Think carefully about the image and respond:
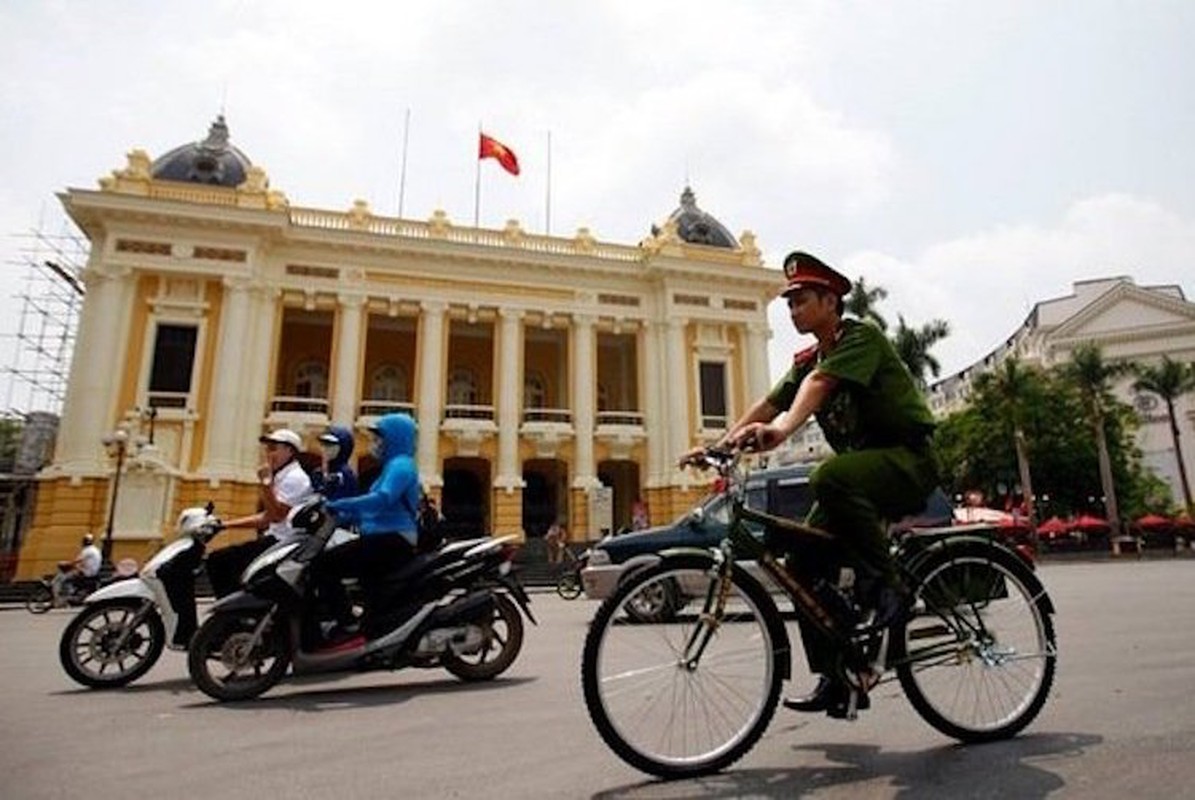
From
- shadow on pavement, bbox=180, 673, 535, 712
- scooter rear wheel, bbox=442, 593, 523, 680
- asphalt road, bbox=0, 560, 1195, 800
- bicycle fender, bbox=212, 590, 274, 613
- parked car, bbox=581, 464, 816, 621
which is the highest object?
parked car, bbox=581, 464, 816, 621

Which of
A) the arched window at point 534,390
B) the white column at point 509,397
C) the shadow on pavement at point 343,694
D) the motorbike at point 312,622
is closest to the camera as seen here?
the shadow on pavement at point 343,694

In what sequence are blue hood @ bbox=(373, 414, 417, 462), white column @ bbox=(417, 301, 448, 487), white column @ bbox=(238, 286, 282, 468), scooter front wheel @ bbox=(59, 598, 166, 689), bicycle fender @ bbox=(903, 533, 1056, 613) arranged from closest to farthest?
bicycle fender @ bbox=(903, 533, 1056, 613), blue hood @ bbox=(373, 414, 417, 462), scooter front wheel @ bbox=(59, 598, 166, 689), white column @ bbox=(238, 286, 282, 468), white column @ bbox=(417, 301, 448, 487)

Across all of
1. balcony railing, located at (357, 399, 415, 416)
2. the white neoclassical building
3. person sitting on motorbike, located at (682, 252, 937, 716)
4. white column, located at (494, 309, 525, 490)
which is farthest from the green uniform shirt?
the white neoclassical building

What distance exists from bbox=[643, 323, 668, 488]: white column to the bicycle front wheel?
2545cm

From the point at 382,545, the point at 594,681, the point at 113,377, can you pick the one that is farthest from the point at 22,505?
the point at 594,681

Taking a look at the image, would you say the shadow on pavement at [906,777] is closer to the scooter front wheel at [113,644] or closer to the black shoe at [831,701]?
the black shoe at [831,701]

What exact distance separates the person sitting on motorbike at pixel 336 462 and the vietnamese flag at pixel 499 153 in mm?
24955

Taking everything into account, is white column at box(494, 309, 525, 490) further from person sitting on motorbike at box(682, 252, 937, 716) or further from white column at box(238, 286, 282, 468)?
person sitting on motorbike at box(682, 252, 937, 716)

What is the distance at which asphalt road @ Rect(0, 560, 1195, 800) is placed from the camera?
254 cm

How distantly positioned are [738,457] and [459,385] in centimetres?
2981

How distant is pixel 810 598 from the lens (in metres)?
2.79

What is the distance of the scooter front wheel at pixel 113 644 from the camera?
16.4 feet

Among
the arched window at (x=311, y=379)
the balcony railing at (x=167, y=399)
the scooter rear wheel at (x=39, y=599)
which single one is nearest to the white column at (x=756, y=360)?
the arched window at (x=311, y=379)

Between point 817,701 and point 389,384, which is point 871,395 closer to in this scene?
point 817,701
